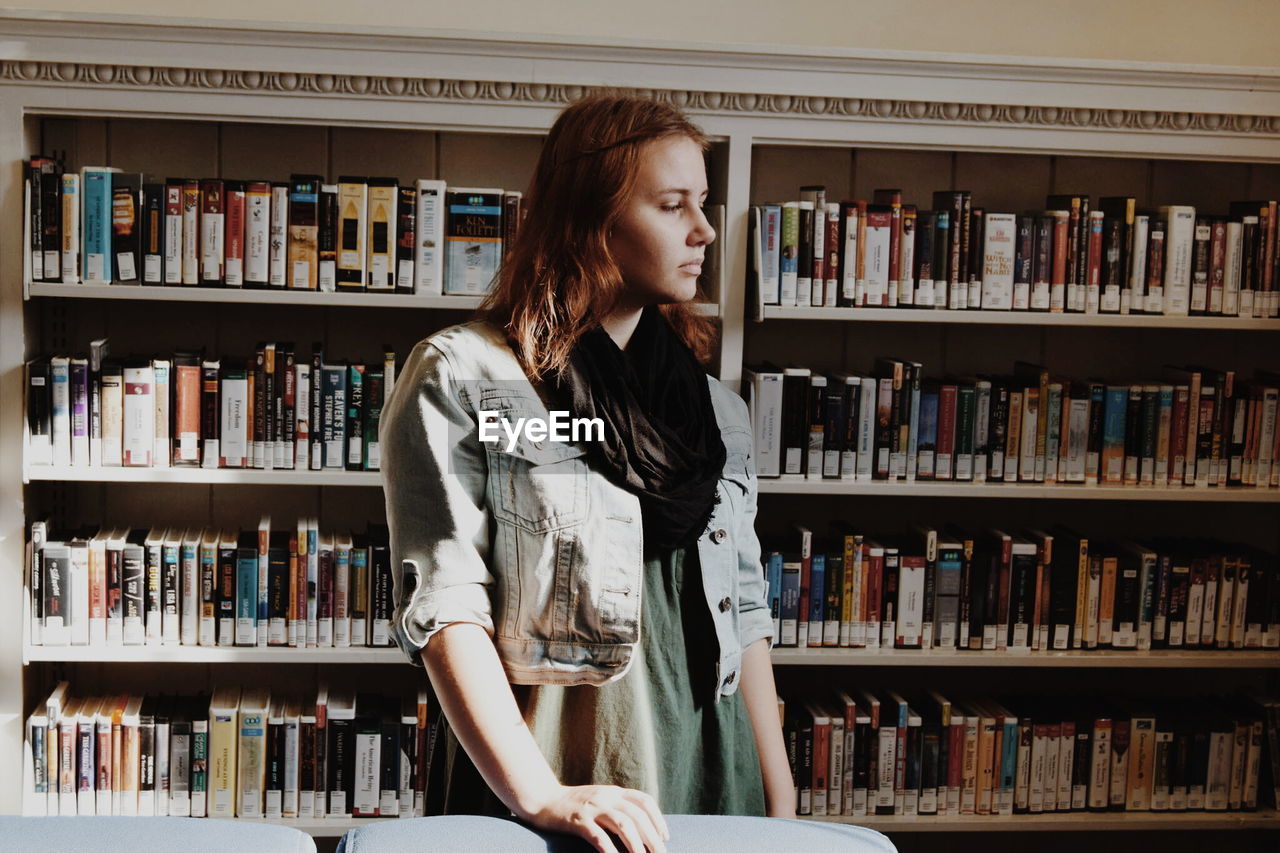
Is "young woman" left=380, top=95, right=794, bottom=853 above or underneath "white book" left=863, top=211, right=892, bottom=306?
underneath

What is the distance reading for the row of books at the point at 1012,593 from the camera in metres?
2.25

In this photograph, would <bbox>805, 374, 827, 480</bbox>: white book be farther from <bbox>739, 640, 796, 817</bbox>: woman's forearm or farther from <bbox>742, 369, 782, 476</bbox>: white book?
<bbox>739, 640, 796, 817</bbox>: woman's forearm

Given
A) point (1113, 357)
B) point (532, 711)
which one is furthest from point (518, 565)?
point (1113, 357)

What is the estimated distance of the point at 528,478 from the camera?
3.43 ft

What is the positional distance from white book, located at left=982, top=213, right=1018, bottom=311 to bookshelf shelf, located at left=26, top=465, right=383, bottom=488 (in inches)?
46.0

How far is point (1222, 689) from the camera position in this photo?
2553 mm

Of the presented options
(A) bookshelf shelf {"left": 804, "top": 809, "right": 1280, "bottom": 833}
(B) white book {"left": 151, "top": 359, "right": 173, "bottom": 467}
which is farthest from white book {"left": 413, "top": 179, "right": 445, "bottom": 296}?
(A) bookshelf shelf {"left": 804, "top": 809, "right": 1280, "bottom": 833}

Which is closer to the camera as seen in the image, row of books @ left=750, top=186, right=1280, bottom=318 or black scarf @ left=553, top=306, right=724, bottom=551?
black scarf @ left=553, top=306, right=724, bottom=551

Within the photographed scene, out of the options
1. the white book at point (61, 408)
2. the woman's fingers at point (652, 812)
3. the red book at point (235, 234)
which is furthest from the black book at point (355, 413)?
the woman's fingers at point (652, 812)

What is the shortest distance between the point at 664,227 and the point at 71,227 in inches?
53.9

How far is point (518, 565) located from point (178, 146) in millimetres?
1559

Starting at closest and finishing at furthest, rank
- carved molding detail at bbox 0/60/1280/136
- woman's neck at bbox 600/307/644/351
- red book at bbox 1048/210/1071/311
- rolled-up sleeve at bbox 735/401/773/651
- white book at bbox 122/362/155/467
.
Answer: woman's neck at bbox 600/307/644/351 < rolled-up sleeve at bbox 735/401/773/651 < carved molding detail at bbox 0/60/1280/136 < white book at bbox 122/362/155/467 < red book at bbox 1048/210/1071/311

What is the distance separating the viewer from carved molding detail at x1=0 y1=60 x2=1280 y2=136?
6.51 ft

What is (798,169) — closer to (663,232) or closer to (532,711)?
(663,232)
